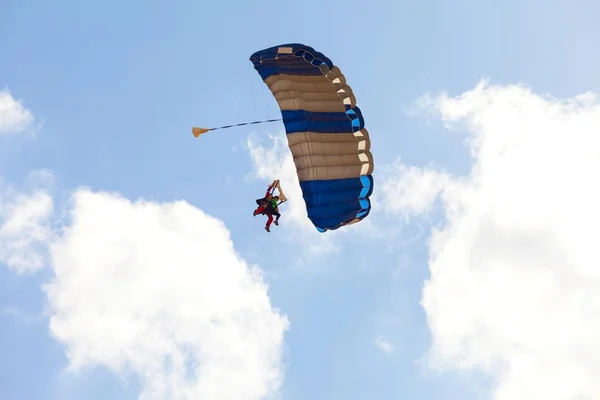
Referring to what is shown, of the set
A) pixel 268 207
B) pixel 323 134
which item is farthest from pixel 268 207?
pixel 323 134

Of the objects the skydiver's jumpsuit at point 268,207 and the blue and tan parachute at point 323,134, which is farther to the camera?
the skydiver's jumpsuit at point 268,207

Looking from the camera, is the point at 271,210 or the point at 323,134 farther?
the point at 271,210

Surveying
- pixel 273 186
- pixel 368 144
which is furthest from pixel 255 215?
pixel 368 144

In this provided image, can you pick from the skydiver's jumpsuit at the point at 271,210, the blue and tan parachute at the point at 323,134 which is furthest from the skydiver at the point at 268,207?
the blue and tan parachute at the point at 323,134

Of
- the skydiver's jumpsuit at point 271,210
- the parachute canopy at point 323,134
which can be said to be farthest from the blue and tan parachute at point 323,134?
the skydiver's jumpsuit at point 271,210

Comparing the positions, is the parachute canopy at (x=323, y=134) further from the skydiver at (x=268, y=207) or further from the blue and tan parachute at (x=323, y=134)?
the skydiver at (x=268, y=207)

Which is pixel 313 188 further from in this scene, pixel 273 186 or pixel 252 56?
pixel 252 56

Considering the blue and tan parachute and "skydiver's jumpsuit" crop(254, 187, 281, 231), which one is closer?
the blue and tan parachute

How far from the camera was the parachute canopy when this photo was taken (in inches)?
1011

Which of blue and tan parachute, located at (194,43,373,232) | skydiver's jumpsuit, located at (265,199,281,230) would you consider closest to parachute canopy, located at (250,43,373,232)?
blue and tan parachute, located at (194,43,373,232)

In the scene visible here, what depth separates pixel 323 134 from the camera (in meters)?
26.3

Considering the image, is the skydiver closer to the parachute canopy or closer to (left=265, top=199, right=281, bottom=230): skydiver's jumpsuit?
(left=265, top=199, right=281, bottom=230): skydiver's jumpsuit

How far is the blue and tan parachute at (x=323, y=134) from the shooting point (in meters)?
25.7

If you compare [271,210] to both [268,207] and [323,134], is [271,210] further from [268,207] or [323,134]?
[323,134]
